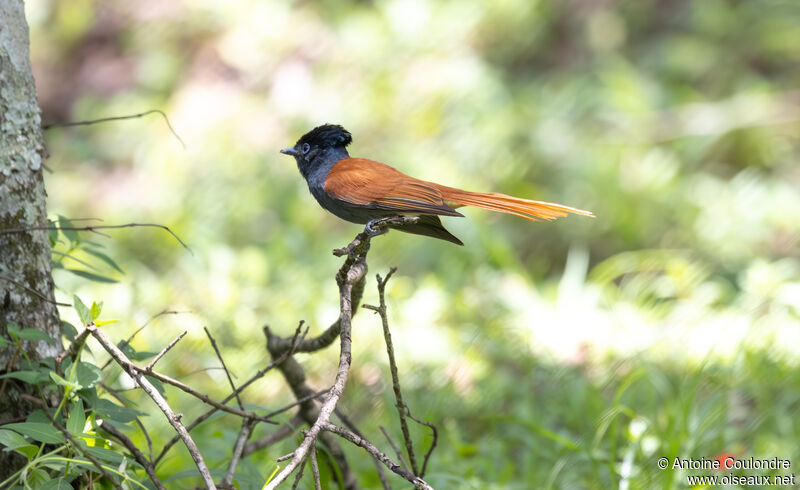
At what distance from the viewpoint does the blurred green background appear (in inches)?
129

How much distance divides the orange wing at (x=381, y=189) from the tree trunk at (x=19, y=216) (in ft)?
2.83

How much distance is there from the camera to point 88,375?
1578 mm

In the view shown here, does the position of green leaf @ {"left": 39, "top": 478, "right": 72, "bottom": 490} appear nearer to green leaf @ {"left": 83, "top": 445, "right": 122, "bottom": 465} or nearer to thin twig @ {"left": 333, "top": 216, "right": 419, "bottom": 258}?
green leaf @ {"left": 83, "top": 445, "right": 122, "bottom": 465}

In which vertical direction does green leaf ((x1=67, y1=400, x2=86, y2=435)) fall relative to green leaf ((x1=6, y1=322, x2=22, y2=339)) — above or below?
below

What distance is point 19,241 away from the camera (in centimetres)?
176

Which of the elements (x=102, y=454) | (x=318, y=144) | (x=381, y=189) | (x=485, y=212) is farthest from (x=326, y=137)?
(x=485, y=212)

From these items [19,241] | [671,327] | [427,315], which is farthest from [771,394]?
[19,241]

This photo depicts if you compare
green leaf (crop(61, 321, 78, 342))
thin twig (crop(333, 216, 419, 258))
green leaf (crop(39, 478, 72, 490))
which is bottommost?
green leaf (crop(39, 478, 72, 490))

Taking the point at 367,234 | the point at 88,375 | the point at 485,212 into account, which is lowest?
the point at 88,375

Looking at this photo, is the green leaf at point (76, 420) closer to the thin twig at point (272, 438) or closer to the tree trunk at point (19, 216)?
the tree trunk at point (19, 216)

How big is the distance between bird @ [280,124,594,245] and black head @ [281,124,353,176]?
5cm

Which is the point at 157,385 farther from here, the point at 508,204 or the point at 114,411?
the point at 508,204

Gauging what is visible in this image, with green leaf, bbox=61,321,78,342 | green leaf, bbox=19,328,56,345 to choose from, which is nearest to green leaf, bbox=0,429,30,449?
green leaf, bbox=19,328,56,345

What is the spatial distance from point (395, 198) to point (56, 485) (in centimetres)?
117
